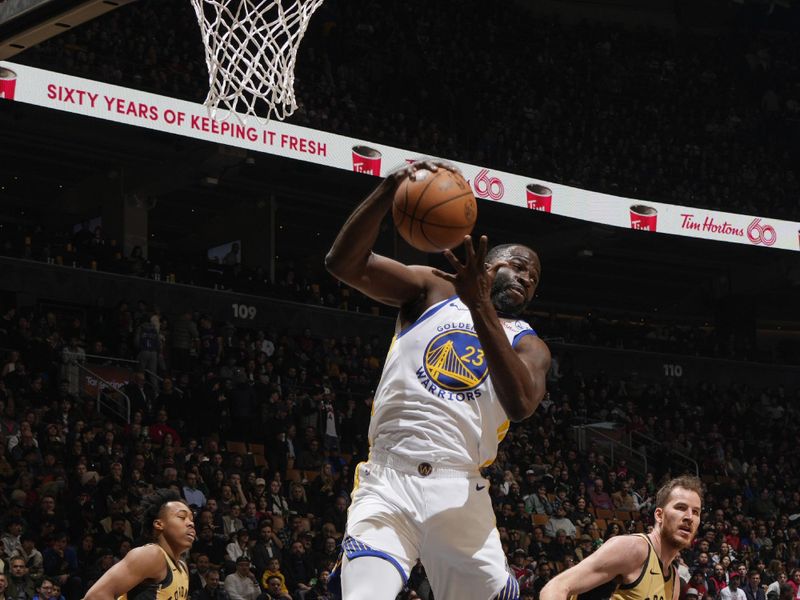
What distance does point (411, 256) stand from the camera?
2288 centimetres

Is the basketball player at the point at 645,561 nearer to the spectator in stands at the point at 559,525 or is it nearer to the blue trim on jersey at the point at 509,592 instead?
the blue trim on jersey at the point at 509,592

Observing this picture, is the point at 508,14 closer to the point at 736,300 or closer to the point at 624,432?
the point at 736,300

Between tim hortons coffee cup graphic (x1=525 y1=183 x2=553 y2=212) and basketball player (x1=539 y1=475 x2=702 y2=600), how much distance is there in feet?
52.8

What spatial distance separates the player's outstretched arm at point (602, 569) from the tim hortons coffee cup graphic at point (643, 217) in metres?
17.7

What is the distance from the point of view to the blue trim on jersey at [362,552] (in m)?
3.62

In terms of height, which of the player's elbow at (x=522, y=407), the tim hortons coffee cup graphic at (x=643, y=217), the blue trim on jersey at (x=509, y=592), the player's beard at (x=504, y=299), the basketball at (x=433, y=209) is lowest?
the blue trim on jersey at (x=509, y=592)

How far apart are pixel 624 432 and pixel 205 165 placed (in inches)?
331

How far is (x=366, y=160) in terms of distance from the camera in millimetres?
19250

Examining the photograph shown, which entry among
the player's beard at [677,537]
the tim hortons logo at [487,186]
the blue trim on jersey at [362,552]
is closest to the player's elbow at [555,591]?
the player's beard at [677,537]

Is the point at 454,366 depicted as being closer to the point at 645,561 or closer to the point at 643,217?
the point at 645,561

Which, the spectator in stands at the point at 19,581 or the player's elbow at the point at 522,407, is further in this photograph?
the spectator in stands at the point at 19,581

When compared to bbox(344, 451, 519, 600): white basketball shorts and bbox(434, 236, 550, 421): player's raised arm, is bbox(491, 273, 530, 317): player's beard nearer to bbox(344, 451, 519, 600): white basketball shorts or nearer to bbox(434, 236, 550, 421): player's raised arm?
bbox(434, 236, 550, 421): player's raised arm

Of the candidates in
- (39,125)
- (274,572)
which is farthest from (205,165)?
(274,572)

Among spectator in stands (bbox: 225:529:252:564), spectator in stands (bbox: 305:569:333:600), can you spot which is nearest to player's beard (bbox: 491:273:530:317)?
spectator in stands (bbox: 305:569:333:600)
